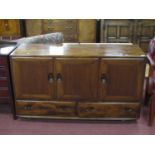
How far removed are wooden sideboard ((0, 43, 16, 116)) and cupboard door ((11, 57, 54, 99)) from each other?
56mm

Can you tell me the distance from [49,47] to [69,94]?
505mm

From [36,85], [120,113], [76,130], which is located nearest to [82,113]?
[76,130]

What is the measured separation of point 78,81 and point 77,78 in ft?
0.10

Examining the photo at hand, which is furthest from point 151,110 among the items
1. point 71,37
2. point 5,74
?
point 71,37

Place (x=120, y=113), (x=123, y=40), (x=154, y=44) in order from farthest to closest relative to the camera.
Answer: (x=123, y=40), (x=154, y=44), (x=120, y=113)

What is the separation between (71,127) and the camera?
2.12 m

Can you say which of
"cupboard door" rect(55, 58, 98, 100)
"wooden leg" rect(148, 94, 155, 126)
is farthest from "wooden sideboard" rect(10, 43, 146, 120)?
"wooden leg" rect(148, 94, 155, 126)

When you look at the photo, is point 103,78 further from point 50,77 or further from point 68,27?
point 68,27

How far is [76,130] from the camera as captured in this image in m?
2.07

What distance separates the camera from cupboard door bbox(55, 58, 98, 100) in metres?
1.93

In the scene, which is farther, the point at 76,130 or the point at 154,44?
the point at 154,44

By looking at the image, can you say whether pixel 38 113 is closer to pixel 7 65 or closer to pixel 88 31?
pixel 7 65

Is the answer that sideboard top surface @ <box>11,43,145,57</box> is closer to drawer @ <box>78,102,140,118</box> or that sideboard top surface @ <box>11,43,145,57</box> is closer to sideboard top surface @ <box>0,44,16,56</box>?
sideboard top surface @ <box>0,44,16,56</box>

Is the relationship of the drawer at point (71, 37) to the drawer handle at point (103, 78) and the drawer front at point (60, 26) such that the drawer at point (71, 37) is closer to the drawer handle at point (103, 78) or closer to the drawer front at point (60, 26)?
the drawer front at point (60, 26)
